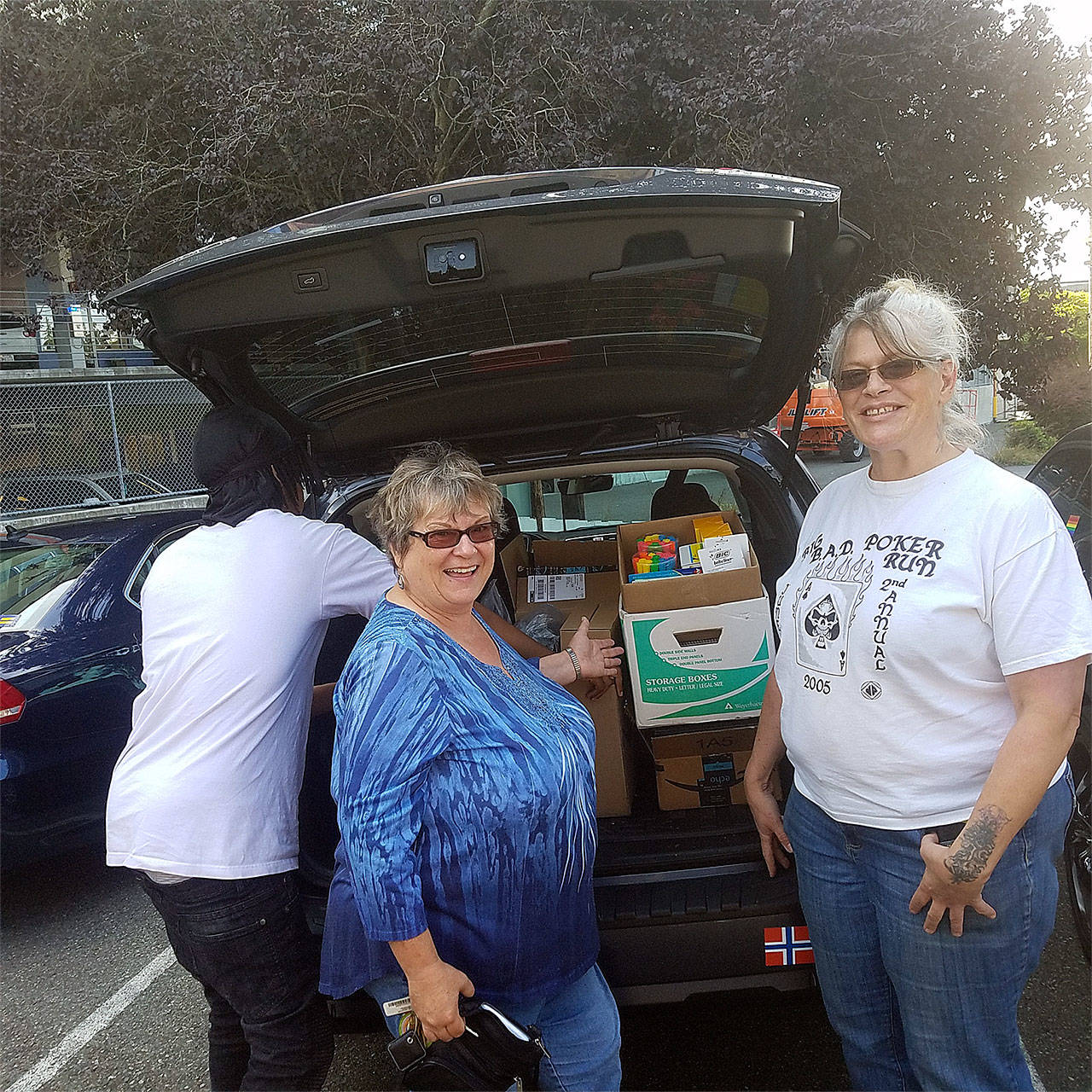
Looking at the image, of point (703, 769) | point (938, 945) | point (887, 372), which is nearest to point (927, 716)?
point (938, 945)

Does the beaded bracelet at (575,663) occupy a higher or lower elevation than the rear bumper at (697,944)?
higher

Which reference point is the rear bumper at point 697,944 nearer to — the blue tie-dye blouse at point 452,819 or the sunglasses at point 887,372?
the blue tie-dye blouse at point 452,819

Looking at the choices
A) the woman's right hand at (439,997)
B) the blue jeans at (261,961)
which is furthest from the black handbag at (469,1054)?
the blue jeans at (261,961)

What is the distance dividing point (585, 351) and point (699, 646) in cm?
86

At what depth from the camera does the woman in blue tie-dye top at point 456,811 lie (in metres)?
1.53

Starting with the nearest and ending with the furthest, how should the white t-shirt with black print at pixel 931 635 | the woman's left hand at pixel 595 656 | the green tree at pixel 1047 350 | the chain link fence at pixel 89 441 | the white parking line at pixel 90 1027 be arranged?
the white t-shirt with black print at pixel 931 635, the woman's left hand at pixel 595 656, the white parking line at pixel 90 1027, the green tree at pixel 1047 350, the chain link fence at pixel 89 441

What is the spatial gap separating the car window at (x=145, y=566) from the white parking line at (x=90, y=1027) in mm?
1522

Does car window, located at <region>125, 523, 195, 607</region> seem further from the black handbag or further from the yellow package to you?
the black handbag

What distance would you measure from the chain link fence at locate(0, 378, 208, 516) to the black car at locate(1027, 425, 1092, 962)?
9440mm

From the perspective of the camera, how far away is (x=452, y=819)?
5.14ft

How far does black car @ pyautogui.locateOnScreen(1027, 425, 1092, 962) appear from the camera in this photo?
2805 millimetres

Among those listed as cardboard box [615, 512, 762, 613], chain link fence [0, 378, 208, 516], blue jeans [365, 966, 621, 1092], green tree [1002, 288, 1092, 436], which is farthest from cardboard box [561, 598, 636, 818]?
chain link fence [0, 378, 208, 516]

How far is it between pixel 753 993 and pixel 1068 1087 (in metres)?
0.88

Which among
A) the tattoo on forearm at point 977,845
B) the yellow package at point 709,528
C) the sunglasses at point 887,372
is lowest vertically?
the tattoo on forearm at point 977,845
